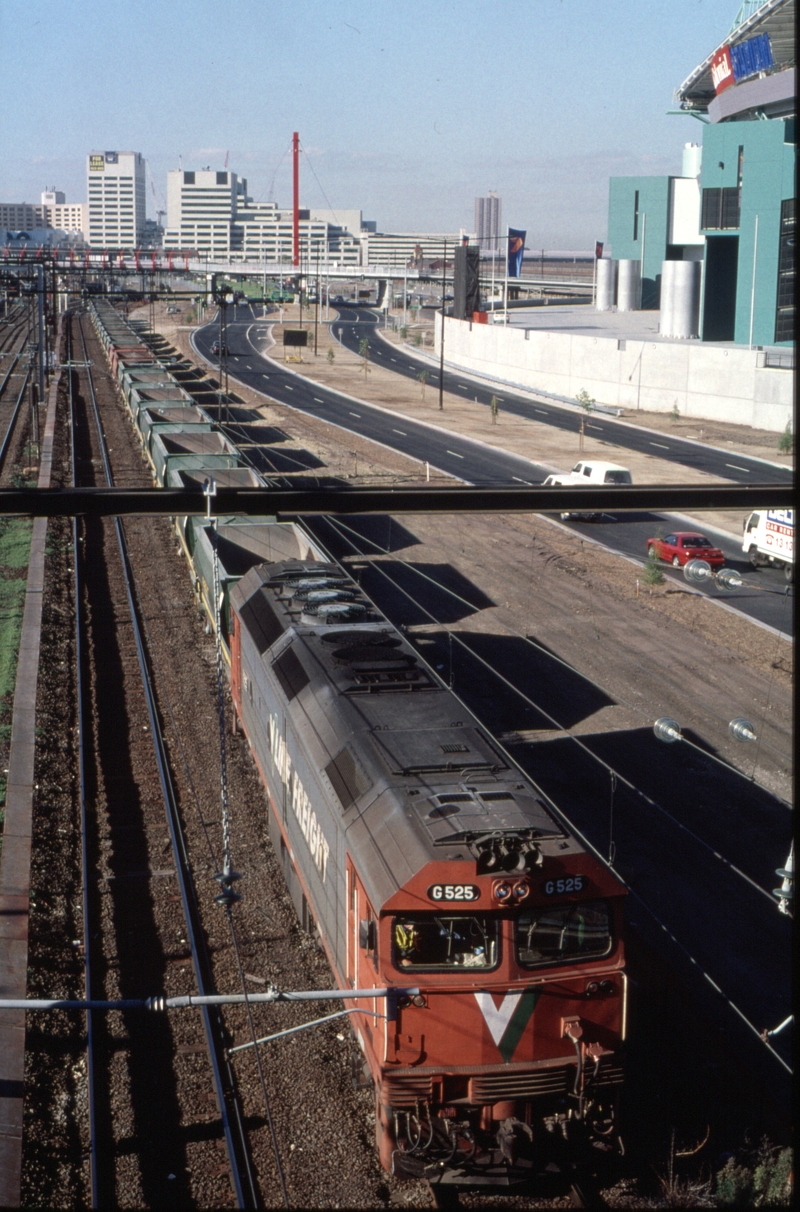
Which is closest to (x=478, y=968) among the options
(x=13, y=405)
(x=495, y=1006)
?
(x=495, y=1006)

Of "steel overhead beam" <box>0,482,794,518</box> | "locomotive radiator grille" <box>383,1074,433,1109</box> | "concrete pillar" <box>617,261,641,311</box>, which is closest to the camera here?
"steel overhead beam" <box>0,482,794,518</box>

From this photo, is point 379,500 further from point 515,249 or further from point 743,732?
point 515,249

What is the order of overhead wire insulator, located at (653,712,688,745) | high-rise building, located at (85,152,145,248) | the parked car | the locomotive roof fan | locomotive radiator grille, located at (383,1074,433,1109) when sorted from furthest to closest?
1. high-rise building, located at (85,152,145,248)
2. the parked car
3. overhead wire insulator, located at (653,712,688,745)
4. locomotive radiator grille, located at (383,1074,433,1109)
5. the locomotive roof fan

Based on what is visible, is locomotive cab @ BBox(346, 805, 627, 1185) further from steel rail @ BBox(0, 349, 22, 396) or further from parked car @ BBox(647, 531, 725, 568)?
steel rail @ BBox(0, 349, 22, 396)

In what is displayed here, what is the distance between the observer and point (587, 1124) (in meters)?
9.09

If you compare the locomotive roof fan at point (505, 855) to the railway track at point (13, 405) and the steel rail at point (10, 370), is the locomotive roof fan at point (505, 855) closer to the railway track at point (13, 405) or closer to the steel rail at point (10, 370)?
the railway track at point (13, 405)

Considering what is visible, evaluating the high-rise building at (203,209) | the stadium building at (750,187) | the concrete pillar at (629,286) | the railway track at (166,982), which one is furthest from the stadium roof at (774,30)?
the railway track at (166,982)

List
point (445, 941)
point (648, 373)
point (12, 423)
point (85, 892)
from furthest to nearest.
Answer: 1. point (648, 373)
2. point (12, 423)
3. point (85, 892)
4. point (445, 941)

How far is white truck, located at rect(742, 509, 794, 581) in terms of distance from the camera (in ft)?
99.0

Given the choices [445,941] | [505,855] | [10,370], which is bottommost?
[445,941]

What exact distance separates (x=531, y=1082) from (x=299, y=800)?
162 inches

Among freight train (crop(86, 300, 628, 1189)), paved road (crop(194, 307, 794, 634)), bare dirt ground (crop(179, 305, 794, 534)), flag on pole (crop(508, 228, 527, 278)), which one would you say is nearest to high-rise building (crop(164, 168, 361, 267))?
paved road (crop(194, 307, 794, 634))

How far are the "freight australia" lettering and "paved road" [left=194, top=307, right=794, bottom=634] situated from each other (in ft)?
13.9

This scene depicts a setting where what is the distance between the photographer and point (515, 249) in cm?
9362
